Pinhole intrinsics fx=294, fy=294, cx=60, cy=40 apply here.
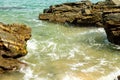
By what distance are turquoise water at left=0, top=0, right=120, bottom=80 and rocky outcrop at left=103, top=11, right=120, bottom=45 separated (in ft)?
2.04

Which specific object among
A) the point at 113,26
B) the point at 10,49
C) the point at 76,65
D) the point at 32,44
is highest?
the point at 113,26

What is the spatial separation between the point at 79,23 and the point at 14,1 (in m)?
24.3

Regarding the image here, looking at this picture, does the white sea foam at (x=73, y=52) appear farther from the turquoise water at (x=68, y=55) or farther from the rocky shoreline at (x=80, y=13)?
the rocky shoreline at (x=80, y=13)

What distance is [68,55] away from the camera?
21.5 metres

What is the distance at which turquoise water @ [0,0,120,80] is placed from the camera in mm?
17594

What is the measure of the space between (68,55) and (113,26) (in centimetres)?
515

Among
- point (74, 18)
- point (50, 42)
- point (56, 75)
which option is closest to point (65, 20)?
point (74, 18)

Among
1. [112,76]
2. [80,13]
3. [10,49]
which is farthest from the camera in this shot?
[80,13]

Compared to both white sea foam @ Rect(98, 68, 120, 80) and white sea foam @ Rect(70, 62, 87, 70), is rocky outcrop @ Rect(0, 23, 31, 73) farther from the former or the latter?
white sea foam @ Rect(98, 68, 120, 80)

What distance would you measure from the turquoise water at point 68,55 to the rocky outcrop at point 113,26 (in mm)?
622

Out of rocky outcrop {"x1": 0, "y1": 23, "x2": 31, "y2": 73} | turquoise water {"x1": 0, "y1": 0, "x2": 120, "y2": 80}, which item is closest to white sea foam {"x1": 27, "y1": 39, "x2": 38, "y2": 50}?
turquoise water {"x1": 0, "y1": 0, "x2": 120, "y2": 80}

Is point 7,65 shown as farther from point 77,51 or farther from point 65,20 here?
point 65,20

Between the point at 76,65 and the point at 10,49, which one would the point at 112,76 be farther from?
the point at 10,49

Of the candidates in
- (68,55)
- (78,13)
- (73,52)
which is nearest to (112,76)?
(68,55)
